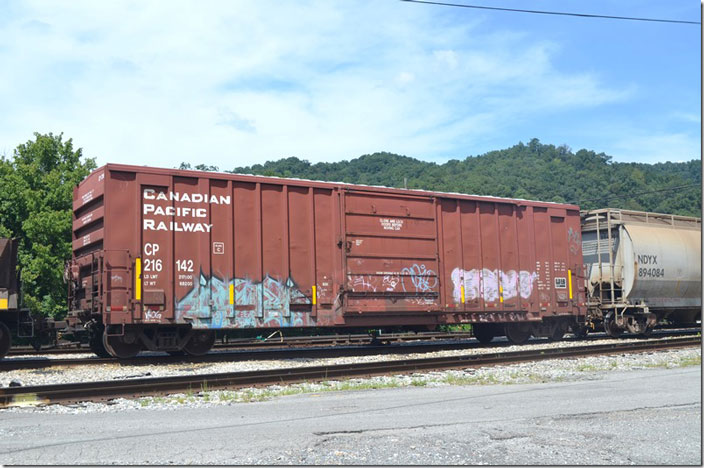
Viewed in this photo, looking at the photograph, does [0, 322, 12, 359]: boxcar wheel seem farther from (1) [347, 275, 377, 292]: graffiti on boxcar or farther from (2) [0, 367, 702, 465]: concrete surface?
(1) [347, 275, 377, 292]: graffiti on boxcar

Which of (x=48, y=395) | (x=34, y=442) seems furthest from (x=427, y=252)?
(x=34, y=442)

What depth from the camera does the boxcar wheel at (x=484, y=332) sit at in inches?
771

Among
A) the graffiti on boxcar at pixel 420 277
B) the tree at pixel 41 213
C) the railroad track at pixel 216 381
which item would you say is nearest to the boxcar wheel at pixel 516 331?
the graffiti on boxcar at pixel 420 277

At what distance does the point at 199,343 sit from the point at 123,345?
1.60m

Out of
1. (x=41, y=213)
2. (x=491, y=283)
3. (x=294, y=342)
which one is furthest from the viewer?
(x=41, y=213)

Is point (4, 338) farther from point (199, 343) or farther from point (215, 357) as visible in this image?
point (215, 357)

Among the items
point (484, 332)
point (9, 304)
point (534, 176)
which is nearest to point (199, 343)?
point (9, 304)

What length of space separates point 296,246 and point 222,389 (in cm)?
563

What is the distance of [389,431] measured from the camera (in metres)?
6.67

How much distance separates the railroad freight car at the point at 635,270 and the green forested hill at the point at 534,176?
47.5 meters

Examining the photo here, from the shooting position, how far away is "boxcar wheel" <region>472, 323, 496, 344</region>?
64.3 feet

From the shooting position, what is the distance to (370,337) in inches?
810

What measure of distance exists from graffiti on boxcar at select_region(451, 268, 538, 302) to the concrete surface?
7.91 m

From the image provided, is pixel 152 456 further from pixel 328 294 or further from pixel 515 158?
pixel 515 158
